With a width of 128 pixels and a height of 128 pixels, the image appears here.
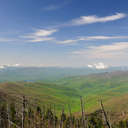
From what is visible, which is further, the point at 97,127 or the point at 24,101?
the point at 97,127

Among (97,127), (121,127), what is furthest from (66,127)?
(121,127)

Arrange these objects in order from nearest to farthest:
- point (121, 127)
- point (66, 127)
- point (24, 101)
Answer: point (24, 101)
point (66, 127)
point (121, 127)

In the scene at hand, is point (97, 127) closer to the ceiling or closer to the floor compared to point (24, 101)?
closer to the floor

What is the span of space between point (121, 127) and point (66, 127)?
2219 inches

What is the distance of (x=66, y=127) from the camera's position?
325 feet

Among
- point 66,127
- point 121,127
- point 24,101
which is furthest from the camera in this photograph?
point 121,127

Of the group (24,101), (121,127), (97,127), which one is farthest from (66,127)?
(24,101)

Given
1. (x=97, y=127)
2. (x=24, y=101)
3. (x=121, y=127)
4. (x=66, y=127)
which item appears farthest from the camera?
(x=121, y=127)

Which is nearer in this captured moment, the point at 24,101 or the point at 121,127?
the point at 24,101

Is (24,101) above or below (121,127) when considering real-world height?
above

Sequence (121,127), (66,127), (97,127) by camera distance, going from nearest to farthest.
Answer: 1. (66,127)
2. (97,127)
3. (121,127)

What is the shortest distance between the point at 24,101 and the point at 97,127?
11774 centimetres

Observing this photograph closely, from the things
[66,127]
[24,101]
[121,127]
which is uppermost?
[24,101]

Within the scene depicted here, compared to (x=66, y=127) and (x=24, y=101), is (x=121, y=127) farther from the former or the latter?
(x=24, y=101)
